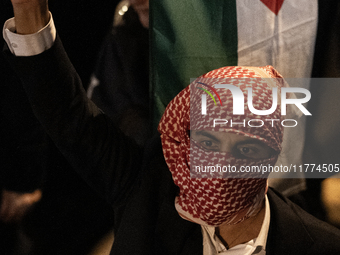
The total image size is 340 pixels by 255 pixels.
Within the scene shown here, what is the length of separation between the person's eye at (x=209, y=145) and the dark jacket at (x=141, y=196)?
0.21 m

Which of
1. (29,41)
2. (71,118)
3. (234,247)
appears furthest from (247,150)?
(29,41)

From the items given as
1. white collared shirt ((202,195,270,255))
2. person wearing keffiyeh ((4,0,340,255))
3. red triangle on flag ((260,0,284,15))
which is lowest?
white collared shirt ((202,195,270,255))

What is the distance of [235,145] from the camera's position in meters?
0.80

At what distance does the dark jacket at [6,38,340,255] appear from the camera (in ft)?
2.79

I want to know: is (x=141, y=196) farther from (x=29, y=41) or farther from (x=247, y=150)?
(x=29, y=41)

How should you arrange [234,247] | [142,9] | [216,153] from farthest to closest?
[142,9], [234,247], [216,153]

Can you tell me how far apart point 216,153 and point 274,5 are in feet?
2.28

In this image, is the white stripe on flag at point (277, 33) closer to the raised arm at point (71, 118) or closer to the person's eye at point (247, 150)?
the person's eye at point (247, 150)

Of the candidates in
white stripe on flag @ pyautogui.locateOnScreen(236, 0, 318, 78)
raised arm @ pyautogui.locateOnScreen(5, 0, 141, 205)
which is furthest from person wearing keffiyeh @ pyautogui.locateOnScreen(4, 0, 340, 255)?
white stripe on flag @ pyautogui.locateOnScreen(236, 0, 318, 78)

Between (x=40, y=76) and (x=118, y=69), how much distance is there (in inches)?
16.7

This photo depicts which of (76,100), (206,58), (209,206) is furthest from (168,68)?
(209,206)

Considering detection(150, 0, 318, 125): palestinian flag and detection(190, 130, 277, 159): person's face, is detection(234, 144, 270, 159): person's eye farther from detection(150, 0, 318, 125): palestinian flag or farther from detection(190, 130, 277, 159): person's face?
detection(150, 0, 318, 125): palestinian flag

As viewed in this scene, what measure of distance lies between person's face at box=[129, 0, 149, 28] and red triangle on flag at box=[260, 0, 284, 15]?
459 mm

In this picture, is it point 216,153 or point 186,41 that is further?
point 186,41
